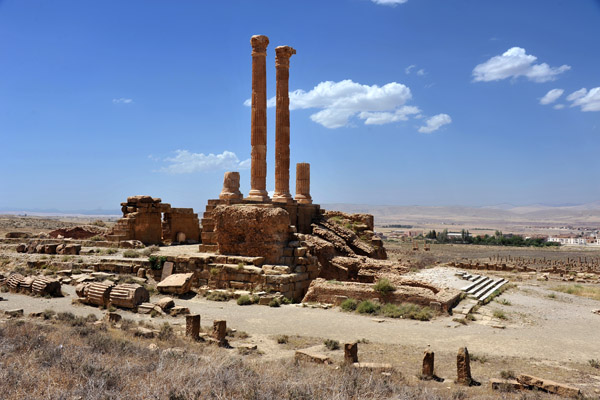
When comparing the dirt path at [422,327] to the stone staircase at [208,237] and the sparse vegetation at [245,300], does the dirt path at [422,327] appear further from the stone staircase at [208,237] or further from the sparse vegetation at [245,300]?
the stone staircase at [208,237]

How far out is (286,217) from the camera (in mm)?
15461

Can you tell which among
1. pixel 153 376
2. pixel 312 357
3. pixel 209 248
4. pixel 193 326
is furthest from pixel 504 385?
pixel 209 248

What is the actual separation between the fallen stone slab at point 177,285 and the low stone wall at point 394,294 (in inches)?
151

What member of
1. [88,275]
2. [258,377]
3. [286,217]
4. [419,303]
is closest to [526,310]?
[419,303]

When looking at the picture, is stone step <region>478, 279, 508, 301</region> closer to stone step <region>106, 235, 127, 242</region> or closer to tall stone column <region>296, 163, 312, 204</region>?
tall stone column <region>296, 163, 312, 204</region>

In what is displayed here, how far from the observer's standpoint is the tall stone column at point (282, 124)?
2208cm

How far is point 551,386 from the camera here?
6.79 metres

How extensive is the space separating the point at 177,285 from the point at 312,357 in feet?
26.4

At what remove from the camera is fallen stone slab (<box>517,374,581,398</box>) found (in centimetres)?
657

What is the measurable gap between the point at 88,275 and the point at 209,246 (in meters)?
4.43

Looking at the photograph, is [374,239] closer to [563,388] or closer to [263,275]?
[263,275]

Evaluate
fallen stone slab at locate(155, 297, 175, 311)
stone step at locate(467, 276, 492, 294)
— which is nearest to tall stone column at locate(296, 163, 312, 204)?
stone step at locate(467, 276, 492, 294)

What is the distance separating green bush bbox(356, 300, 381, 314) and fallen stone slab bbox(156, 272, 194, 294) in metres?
5.62

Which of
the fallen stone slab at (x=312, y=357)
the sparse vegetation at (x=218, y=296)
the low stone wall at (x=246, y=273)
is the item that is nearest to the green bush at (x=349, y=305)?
the low stone wall at (x=246, y=273)
